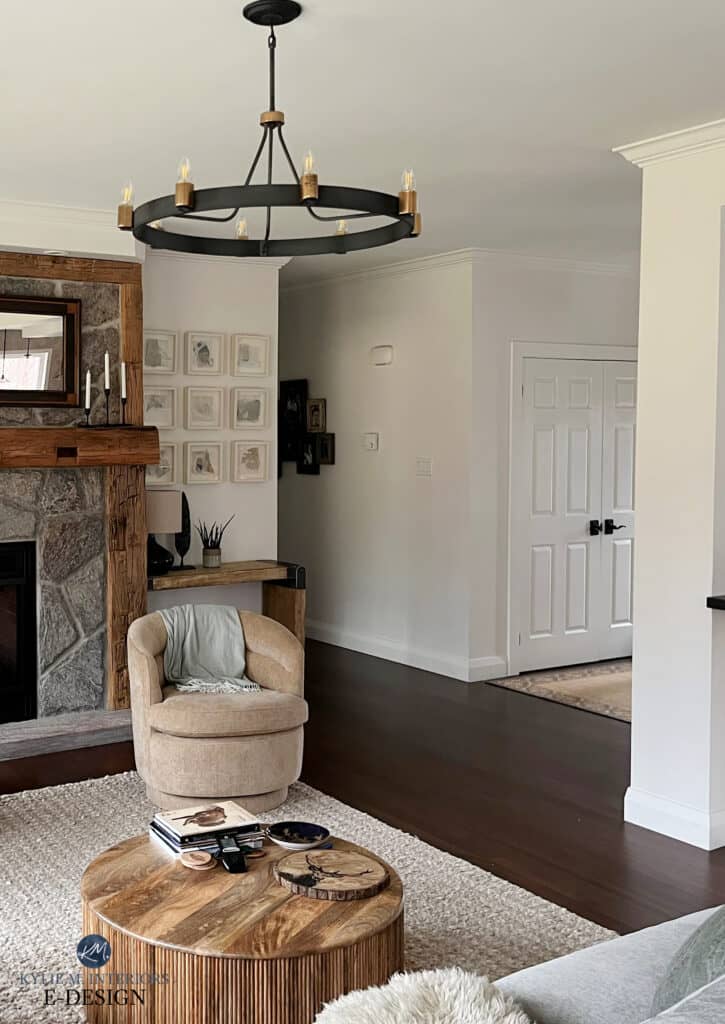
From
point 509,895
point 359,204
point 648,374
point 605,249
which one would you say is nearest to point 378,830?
point 509,895

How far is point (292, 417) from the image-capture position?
820cm

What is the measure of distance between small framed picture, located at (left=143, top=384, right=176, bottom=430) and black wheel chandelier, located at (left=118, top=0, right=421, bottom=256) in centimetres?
306

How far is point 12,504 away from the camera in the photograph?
5285 millimetres

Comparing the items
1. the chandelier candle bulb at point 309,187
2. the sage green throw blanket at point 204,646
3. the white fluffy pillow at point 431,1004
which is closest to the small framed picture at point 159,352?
the sage green throw blanket at point 204,646

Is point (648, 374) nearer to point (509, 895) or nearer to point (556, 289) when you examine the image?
point (509, 895)

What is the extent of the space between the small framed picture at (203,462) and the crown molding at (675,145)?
302 cm

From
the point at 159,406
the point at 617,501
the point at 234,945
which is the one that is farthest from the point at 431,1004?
the point at 617,501

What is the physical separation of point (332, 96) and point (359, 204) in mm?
1027

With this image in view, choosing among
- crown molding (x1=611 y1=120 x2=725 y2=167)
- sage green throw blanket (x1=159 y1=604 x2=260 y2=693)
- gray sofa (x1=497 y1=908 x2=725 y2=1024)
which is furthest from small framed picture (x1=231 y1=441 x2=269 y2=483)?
gray sofa (x1=497 y1=908 x2=725 y2=1024)

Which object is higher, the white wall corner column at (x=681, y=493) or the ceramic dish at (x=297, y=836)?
the white wall corner column at (x=681, y=493)

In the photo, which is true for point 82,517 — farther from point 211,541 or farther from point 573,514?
point 573,514

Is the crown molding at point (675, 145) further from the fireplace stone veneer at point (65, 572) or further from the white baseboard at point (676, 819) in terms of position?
the fireplace stone veneer at point (65, 572)

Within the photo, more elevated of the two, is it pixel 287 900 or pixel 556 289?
pixel 556 289

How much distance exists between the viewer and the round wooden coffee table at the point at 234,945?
7.75 ft
